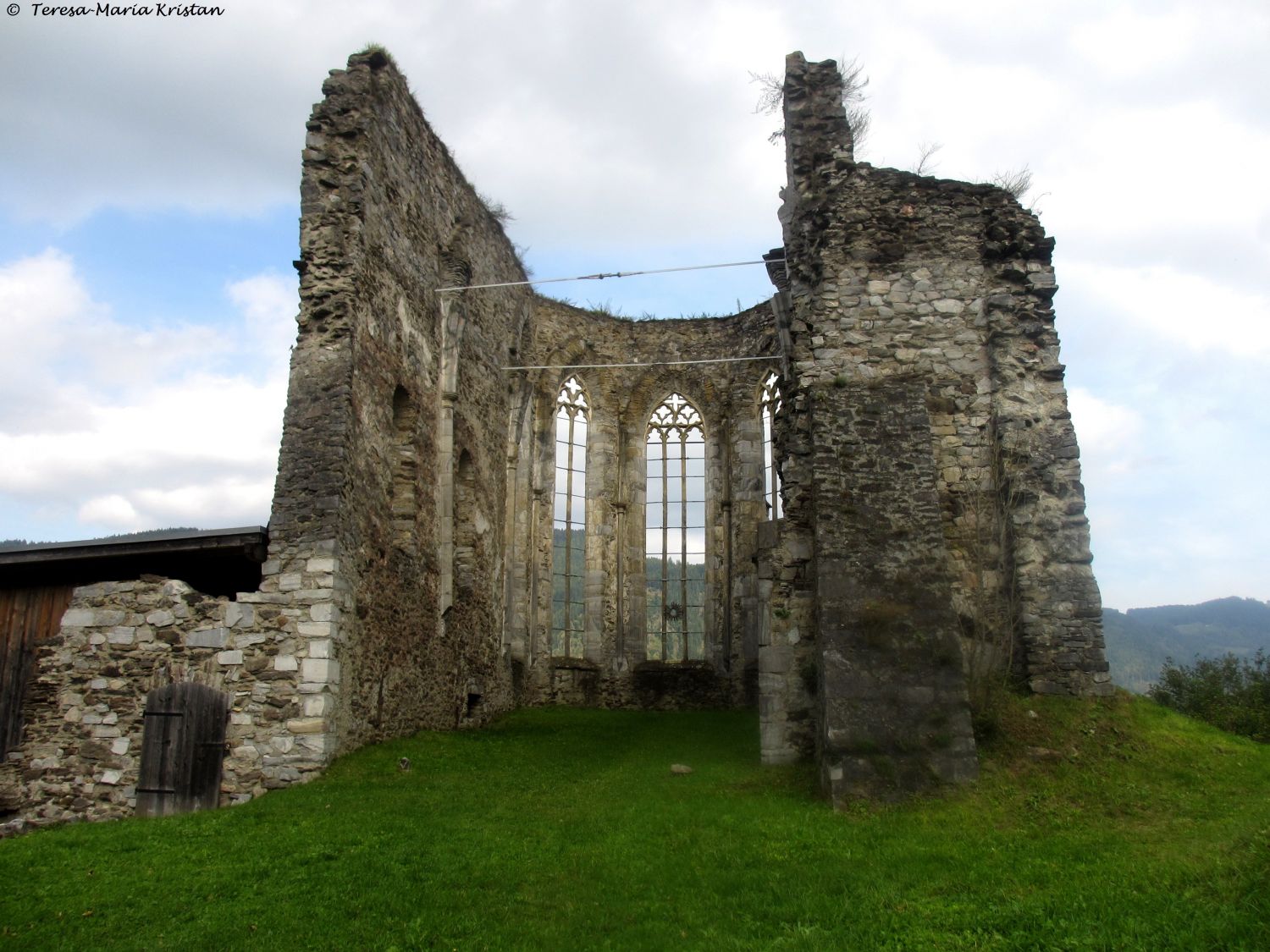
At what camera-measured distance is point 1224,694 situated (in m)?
13.1

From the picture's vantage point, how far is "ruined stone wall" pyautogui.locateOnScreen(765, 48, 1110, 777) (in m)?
10.4

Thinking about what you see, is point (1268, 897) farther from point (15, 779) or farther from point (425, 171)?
point (425, 171)

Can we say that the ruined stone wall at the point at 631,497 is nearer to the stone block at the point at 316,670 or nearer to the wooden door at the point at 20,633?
the stone block at the point at 316,670

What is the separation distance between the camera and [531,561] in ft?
69.0

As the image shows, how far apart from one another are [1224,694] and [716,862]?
970 centimetres

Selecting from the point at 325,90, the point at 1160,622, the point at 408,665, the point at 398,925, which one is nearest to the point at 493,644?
the point at 408,665

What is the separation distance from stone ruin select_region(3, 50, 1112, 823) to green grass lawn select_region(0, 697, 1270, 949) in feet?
2.54

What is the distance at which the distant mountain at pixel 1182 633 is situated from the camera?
82.1 metres

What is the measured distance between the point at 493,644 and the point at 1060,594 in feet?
35.8

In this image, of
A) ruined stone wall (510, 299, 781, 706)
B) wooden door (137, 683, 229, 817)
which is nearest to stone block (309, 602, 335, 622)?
wooden door (137, 683, 229, 817)

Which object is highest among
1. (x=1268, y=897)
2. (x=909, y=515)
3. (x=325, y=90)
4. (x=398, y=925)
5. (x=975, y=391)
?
(x=325, y=90)

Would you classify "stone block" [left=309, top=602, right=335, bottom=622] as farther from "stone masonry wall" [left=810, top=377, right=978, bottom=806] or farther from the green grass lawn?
"stone masonry wall" [left=810, top=377, right=978, bottom=806]

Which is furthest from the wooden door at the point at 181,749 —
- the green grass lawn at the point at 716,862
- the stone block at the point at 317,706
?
the green grass lawn at the point at 716,862

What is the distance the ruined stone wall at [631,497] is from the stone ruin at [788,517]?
5539mm
